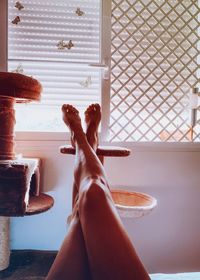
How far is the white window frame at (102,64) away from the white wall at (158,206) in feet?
0.16

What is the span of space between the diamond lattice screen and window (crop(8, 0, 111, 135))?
134 millimetres

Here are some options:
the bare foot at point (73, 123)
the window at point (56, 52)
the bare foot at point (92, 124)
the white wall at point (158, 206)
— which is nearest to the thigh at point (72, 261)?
the bare foot at point (73, 123)

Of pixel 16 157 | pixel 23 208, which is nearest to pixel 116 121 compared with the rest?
pixel 16 157

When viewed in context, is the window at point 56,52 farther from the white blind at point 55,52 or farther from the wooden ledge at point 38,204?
Answer: the wooden ledge at point 38,204

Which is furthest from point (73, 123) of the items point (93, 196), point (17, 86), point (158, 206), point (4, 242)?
point (158, 206)

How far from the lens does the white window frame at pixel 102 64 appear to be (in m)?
1.54

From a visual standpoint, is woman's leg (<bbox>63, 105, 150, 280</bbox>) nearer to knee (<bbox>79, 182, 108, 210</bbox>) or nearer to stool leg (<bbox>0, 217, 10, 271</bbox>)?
knee (<bbox>79, 182, 108, 210</bbox>)

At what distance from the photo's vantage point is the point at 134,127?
1.70 metres

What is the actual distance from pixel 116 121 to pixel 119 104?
0.11 metres

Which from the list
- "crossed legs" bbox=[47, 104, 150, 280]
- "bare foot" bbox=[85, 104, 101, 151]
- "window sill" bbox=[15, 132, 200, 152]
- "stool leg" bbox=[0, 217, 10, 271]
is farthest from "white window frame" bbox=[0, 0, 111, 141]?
"crossed legs" bbox=[47, 104, 150, 280]

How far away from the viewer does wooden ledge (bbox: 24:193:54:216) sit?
1176 millimetres

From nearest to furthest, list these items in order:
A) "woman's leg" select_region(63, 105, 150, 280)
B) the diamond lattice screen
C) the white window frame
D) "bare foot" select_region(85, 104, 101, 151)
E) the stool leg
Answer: "woman's leg" select_region(63, 105, 150, 280), "bare foot" select_region(85, 104, 101, 151), the stool leg, the white window frame, the diamond lattice screen

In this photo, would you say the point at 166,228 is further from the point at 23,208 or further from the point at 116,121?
the point at 23,208

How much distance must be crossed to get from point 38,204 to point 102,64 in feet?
3.01
